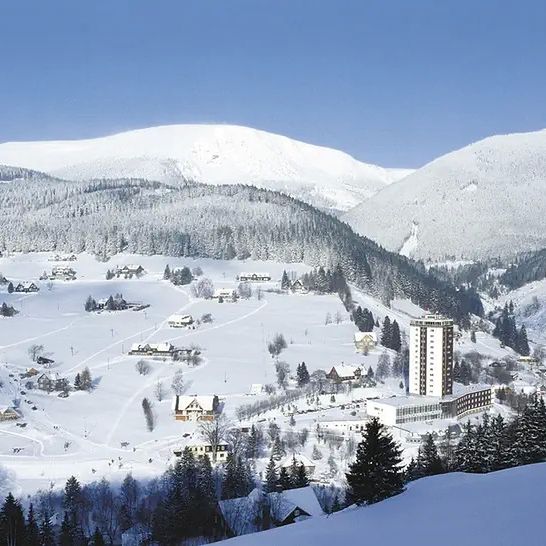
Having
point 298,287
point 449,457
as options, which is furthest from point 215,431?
point 298,287

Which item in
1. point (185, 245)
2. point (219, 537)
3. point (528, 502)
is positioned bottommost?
point (219, 537)

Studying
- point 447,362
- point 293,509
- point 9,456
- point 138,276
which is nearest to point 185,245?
point 138,276

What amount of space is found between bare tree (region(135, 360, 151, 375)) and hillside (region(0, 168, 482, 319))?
1542 inches

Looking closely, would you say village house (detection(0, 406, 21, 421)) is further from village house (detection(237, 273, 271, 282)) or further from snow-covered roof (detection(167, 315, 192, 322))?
village house (detection(237, 273, 271, 282))

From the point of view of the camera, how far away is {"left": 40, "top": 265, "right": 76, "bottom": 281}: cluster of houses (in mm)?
94500

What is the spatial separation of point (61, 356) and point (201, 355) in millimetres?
10699

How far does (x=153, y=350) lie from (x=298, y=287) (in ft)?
90.1

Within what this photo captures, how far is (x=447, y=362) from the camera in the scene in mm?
56531

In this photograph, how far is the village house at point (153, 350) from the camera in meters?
63.3

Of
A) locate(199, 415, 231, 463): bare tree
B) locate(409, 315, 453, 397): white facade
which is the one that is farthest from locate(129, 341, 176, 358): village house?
locate(409, 315, 453, 397): white facade

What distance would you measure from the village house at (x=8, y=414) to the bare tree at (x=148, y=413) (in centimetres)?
744

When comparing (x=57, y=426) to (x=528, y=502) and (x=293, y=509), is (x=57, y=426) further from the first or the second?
(x=528, y=502)

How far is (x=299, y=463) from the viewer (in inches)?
1494

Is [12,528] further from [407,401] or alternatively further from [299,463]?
[407,401]
